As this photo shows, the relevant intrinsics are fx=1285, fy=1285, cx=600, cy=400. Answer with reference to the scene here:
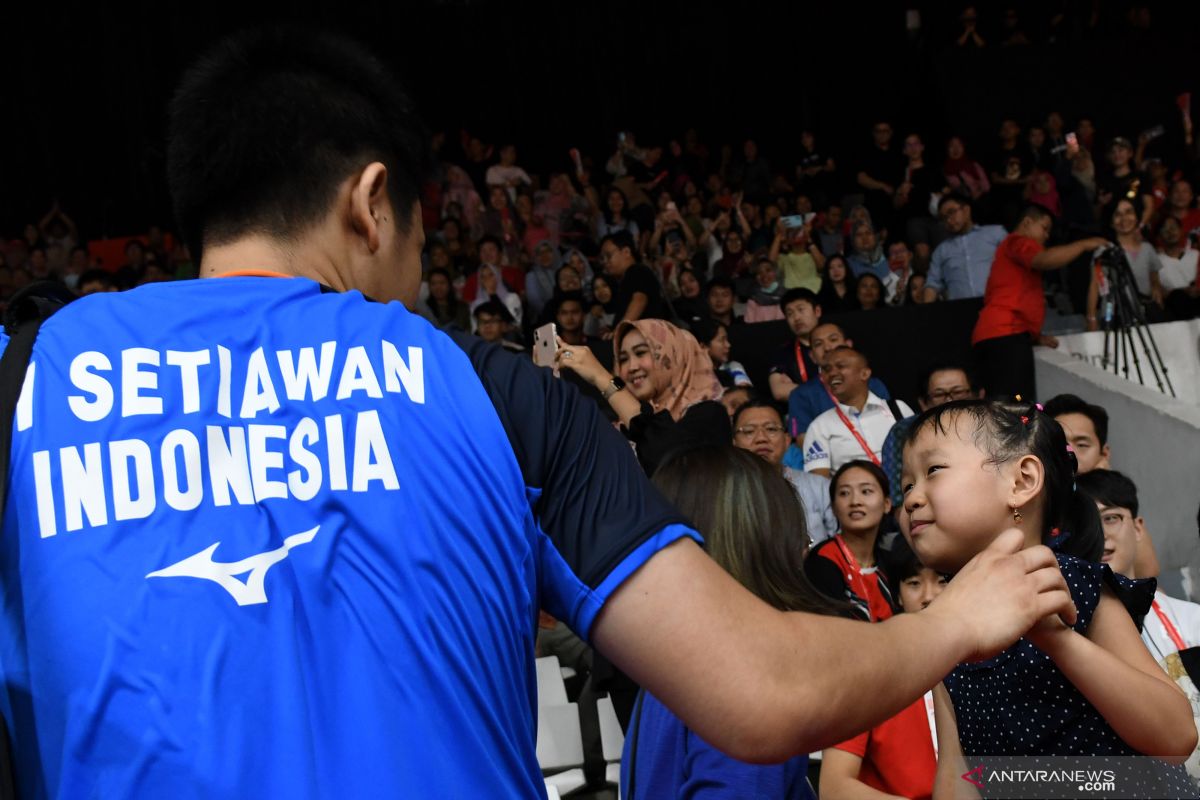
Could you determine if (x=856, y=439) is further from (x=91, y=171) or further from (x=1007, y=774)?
(x=91, y=171)

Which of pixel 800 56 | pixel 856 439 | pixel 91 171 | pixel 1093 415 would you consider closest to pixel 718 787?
A: pixel 1093 415

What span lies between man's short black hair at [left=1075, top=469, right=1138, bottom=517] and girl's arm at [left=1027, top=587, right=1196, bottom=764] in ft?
7.71

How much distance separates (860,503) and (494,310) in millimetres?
4832

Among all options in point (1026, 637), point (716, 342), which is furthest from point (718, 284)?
point (1026, 637)

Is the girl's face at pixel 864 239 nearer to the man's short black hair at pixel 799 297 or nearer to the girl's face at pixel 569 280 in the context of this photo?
the girl's face at pixel 569 280

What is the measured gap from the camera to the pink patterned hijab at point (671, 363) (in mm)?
5492

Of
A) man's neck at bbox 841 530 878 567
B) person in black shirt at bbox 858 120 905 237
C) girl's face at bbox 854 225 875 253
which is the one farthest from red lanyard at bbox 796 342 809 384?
person in black shirt at bbox 858 120 905 237

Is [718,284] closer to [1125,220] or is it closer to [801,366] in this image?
[801,366]

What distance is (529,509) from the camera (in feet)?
4.01

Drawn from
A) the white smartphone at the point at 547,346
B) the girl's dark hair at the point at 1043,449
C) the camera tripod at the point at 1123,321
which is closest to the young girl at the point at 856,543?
the white smartphone at the point at 547,346

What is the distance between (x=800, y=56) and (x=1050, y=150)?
16.0 ft

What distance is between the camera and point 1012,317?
27.5ft

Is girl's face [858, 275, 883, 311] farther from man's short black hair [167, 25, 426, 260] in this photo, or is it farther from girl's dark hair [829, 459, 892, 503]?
man's short black hair [167, 25, 426, 260]

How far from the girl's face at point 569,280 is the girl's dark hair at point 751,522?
25.3 feet
